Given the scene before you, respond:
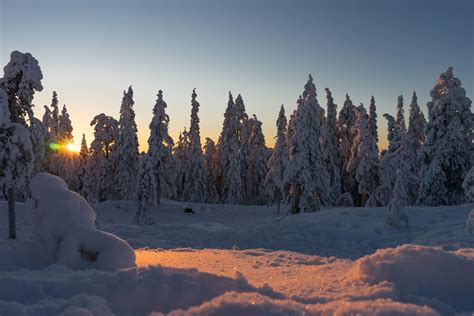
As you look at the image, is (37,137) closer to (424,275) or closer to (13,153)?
(13,153)

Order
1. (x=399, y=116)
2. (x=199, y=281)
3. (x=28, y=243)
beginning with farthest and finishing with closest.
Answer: (x=399, y=116)
(x=28, y=243)
(x=199, y=281)

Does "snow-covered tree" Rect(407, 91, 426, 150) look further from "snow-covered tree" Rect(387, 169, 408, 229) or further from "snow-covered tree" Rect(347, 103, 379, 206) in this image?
"snow-covered tree" Rect(387, 169, 408, 229)

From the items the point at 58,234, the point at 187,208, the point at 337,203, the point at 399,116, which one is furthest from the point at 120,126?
the point at 58,234

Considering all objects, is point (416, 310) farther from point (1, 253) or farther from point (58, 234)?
point (1, 253)

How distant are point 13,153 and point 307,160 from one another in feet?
67.6

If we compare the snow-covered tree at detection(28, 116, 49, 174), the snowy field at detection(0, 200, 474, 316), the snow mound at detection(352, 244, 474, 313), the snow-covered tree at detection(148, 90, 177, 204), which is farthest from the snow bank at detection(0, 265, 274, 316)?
the snow-covered tree at detection(148, 90, 177, 204)

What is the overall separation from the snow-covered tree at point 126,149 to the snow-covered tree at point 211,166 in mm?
14206

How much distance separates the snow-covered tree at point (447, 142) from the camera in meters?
29.9

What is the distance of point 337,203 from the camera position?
4866 centimetres

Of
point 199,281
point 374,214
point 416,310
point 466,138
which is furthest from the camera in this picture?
point 466,138

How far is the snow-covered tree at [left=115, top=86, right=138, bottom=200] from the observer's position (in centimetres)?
5075

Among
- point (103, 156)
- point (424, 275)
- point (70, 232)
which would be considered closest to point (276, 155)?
point (103, 156)

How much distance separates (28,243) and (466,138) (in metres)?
29.8

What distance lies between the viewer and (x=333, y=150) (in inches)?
1998
